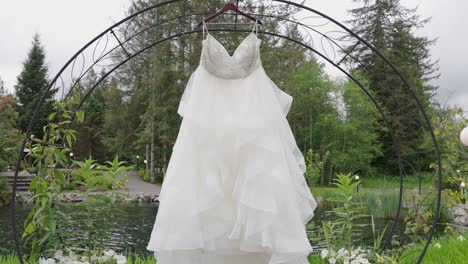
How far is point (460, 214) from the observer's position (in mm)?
6039

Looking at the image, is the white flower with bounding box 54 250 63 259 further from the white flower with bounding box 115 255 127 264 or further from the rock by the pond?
the rock by the pond

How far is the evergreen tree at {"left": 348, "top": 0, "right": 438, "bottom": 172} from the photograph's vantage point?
1465cm

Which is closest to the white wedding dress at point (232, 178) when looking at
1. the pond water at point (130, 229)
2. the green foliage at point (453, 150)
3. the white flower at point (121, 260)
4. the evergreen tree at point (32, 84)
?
the white flower at point (121, 260)

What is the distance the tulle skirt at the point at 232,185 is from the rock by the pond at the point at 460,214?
15.5 ft

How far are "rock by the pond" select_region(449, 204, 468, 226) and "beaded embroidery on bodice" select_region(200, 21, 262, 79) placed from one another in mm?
5020

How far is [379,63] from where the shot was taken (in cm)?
1488

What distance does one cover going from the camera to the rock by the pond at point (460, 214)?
19.3ft

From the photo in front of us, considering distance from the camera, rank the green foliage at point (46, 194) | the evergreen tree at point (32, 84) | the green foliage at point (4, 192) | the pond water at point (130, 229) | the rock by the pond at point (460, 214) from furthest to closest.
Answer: the evergreen tree at point (32, 84) < the green foliage at point (4, 192) < the rock by the pond at point (460, 214) < the pond water at point (130, 229) < the green foliage at point (46, 194)

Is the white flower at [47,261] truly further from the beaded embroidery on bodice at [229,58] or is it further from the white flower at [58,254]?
the beaded embroidery on bodice at [229,58]

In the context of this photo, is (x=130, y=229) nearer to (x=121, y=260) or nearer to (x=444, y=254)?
(x=121, y=260)

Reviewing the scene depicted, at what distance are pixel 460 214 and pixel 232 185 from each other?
5.26 metres

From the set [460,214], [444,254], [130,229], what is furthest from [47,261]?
[460,214]

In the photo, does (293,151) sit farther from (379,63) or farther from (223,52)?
A: (379,63)

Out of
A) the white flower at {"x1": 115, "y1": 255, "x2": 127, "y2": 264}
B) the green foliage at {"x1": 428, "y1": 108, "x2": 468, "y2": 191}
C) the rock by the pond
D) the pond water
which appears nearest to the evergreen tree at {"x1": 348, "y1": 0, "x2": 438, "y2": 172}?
the pond water
